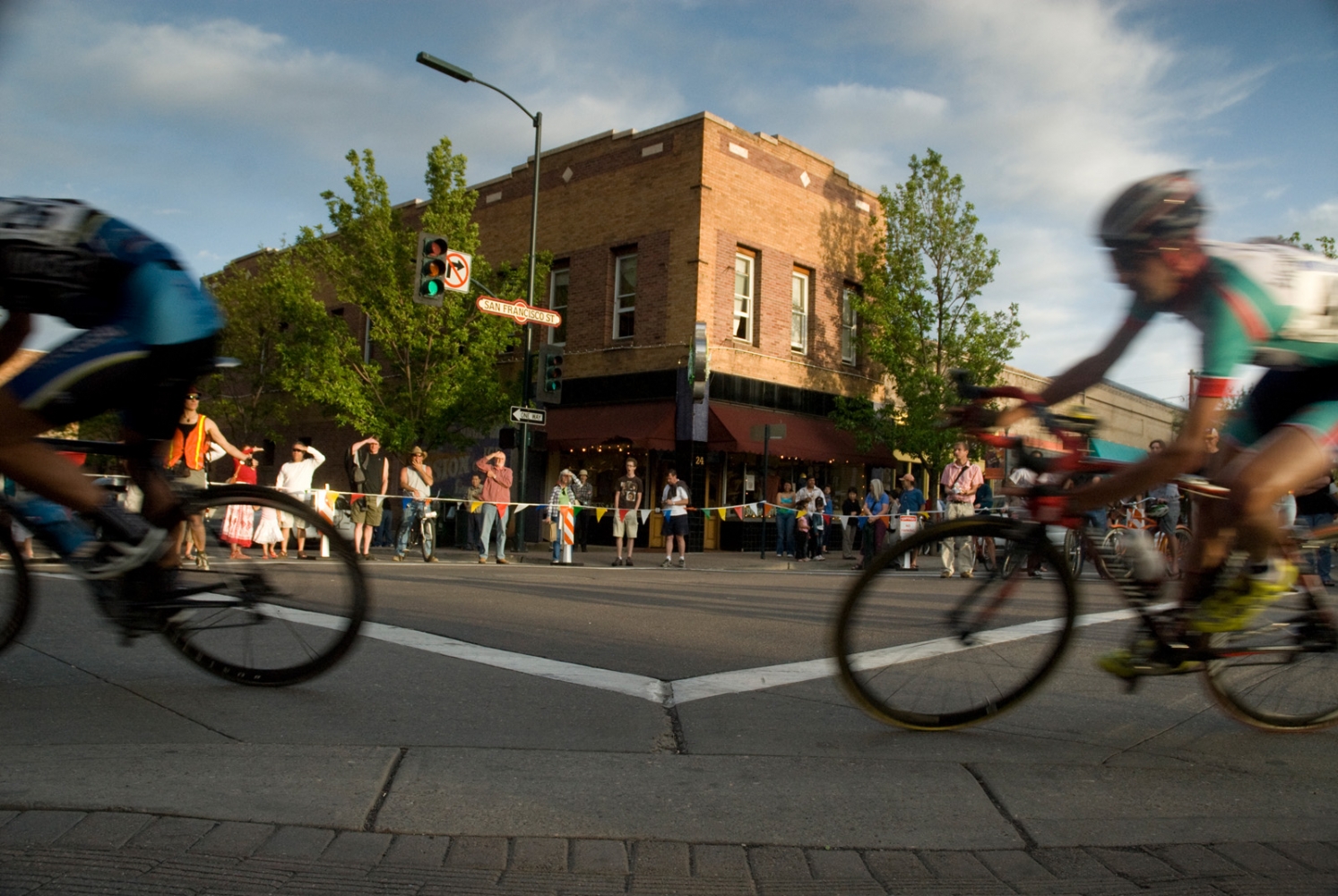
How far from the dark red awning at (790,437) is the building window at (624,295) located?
124 inches

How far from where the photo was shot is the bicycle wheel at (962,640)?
10.9ft

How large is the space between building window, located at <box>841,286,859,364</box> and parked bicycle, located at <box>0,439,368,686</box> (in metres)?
22.4

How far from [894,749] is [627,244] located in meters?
20.9

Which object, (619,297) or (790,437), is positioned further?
(619,297)

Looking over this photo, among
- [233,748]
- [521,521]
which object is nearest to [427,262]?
[521,521]

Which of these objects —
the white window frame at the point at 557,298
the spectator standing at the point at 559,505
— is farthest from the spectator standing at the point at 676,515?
the white window frame at the point at 557,298

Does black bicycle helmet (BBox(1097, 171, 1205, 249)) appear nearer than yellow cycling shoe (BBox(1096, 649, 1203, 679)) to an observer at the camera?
Yes

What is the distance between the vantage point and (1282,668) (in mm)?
3406

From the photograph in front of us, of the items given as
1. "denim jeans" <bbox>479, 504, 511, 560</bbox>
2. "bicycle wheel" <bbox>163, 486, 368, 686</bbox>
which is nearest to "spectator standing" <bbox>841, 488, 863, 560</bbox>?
"denim jeans" <bbox>479, 504, 511, 560</bbox>

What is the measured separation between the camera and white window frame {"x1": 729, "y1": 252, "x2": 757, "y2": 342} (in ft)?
75.4

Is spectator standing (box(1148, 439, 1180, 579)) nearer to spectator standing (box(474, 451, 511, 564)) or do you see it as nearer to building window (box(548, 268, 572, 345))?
spectator standing (box(474, 451, 511, 564))

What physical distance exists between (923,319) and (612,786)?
22831mm

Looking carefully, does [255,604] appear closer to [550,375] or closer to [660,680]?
[660,680]

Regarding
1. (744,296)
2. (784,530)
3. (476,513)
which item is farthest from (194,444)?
(744,296)
